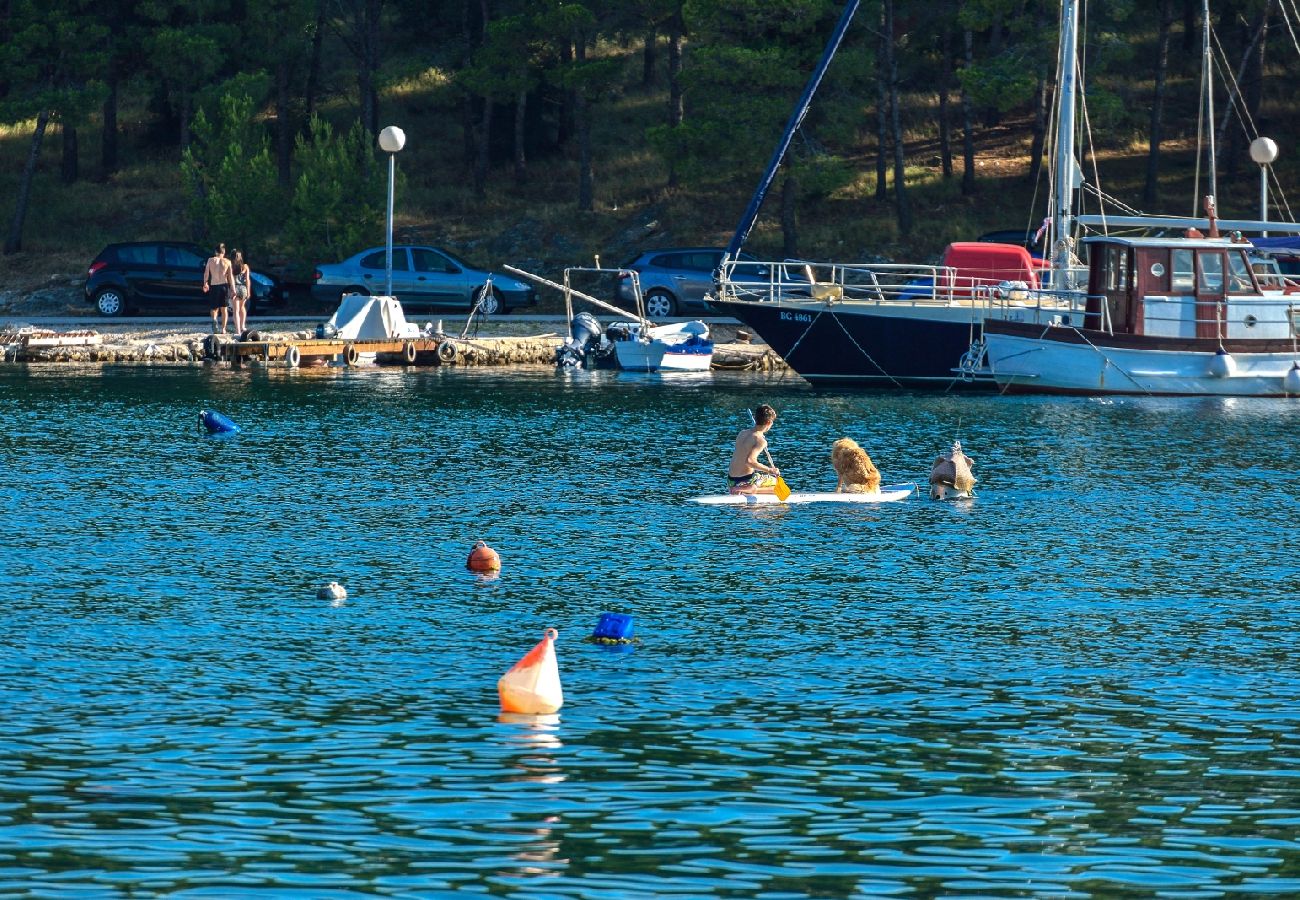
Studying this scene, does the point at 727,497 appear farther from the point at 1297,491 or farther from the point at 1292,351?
the point at 1292,351

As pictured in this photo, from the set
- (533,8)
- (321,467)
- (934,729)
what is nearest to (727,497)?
(321,467)

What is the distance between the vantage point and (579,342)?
150 ft

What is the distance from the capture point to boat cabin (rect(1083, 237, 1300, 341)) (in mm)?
38625

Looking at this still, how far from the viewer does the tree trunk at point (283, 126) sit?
61.7 m

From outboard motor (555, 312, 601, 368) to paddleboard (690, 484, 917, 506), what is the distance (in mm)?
21279

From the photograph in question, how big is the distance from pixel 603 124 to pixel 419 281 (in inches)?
781

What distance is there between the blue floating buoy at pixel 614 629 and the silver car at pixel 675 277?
34212 mm

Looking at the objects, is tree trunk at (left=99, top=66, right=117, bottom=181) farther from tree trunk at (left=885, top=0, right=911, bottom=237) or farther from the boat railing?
the boat railing

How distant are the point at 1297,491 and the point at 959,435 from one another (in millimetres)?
7540

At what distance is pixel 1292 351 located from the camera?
38.8m

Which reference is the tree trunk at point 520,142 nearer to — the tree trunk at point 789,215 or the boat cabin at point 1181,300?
the tree trunk at point 789,215

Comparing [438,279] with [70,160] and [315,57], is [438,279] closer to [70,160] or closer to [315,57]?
[315,57]

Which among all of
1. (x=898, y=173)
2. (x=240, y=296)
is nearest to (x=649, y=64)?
(x=898, y=173)

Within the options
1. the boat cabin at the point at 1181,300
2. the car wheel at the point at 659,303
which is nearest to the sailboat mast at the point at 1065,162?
the boat cabin at the point at 1181,300
